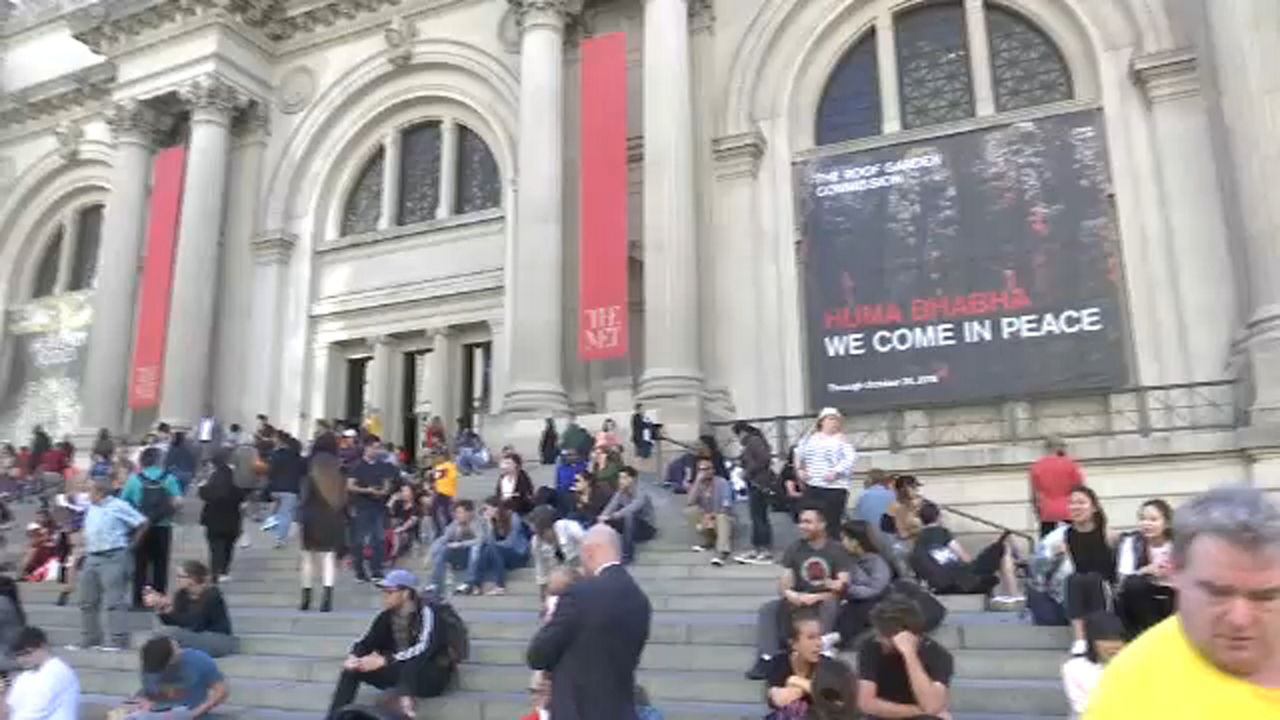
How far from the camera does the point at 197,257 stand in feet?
70.1

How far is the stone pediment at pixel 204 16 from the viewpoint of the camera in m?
22.1

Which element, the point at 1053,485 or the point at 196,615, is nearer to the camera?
the point at 196,615

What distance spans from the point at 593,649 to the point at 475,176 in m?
18.4

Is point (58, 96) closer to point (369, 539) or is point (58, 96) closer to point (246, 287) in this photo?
point (246, 287)

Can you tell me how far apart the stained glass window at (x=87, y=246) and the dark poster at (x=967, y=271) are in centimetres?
1956

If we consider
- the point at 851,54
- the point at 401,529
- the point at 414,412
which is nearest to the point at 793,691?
the point at 401,529

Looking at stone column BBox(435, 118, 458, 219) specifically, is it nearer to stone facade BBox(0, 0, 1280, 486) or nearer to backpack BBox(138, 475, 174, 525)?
stone facade BBox(0, 0, 1280, 486)

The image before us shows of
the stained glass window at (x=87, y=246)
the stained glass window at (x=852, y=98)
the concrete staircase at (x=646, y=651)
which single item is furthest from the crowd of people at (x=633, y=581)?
the stained glass window at (x=87, y=246)

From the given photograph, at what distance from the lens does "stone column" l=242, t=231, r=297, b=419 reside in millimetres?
21766

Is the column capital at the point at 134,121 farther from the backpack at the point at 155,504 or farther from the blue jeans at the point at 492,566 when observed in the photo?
the blue jeans at the point at 492,566

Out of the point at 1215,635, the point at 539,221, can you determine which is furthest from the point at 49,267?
the point at 1215,635

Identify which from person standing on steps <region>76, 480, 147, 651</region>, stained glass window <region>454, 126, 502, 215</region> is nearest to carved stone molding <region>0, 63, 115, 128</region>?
stained glass window <region>454, 126, 502, 215</region>

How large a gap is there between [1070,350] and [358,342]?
14532 mm

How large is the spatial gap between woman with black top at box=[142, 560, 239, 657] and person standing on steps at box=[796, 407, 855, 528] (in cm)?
519
